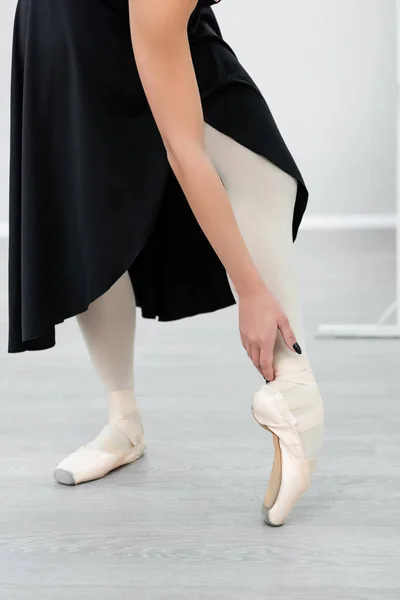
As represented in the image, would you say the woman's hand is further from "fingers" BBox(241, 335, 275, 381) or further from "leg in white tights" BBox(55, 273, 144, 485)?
"leg in white tights" BBox(55, 273, 144, 485)

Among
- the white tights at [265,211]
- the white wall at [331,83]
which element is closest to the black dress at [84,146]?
the white tights at [265,211]

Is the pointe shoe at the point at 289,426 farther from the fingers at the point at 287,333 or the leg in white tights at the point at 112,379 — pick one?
the leg in white tights at the point at 112,379

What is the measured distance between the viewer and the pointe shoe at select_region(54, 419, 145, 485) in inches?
61.7

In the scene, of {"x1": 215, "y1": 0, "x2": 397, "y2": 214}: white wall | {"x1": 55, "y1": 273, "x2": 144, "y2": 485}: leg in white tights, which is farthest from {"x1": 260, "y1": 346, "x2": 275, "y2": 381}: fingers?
{"x1": 215, "y1": 0, "x2": 397, "y2": 214}: white wall

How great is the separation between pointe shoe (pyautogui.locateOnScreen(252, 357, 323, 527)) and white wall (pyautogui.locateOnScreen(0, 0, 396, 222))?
353cm

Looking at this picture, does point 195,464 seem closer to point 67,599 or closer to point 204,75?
point 67,599

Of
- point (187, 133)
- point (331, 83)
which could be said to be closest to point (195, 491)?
point (187, 133)

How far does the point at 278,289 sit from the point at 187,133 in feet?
0.89

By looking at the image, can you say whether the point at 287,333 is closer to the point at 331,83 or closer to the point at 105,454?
the point at 105,454

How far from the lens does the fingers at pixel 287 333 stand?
1.26 metres

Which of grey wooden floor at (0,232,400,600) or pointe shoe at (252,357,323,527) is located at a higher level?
pointe shoe at (252,357,323,527)

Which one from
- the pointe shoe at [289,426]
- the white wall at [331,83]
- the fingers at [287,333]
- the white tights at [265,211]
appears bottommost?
the white wall at [331,83]

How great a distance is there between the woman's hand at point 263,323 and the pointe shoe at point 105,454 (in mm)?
428

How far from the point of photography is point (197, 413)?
1.91m
